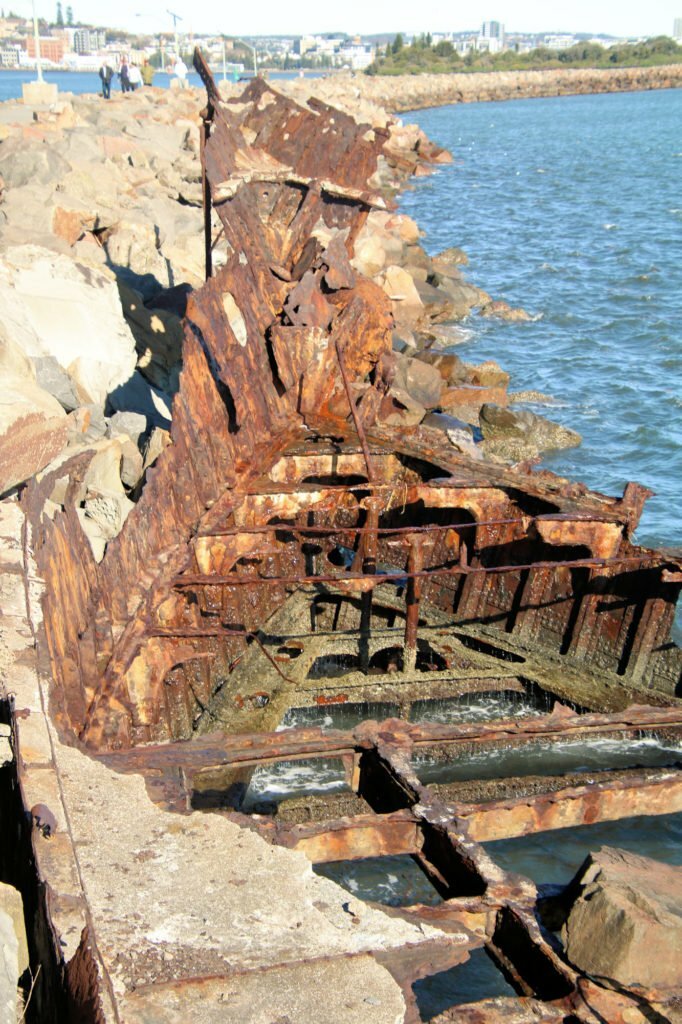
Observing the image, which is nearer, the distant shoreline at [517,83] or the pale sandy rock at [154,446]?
the pale sandy rock at [154,446]

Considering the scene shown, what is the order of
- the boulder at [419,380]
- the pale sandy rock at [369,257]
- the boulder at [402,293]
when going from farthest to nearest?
the pale sandy rock at [369,257], the boulder at [402,293], the boulder at [419,380]

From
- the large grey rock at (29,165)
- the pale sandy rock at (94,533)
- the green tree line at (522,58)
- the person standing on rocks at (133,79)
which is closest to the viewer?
the pale sandy rock at (94,533)

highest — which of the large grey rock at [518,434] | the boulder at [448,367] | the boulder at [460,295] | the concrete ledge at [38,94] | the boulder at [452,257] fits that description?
the concrete ledge at [38,94]

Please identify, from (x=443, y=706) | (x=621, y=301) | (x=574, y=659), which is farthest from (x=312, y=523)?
(x=621, y=301)

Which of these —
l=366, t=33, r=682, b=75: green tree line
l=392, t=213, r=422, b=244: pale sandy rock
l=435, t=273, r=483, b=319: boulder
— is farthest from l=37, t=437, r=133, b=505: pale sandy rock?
l=366, t=33, r=682, b=75: green tree line

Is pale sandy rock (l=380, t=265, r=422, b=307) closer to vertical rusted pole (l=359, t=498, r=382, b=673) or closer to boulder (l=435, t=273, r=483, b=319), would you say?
boulder (l=435, t=273, r=483, b=319)

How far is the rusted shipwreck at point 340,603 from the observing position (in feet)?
20.0

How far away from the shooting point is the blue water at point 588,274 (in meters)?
19.7

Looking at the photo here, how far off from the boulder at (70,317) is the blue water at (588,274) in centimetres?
751

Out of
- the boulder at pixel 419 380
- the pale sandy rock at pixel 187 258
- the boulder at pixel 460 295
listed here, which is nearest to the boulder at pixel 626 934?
the boulder at pixel 419 380

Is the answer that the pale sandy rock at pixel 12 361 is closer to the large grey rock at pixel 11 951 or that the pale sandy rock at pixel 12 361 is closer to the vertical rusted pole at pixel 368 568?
the vertical rusted pole at pixel 368 568

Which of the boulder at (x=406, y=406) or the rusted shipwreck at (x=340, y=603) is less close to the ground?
the rusted shipwreck at (x=340, y=603)

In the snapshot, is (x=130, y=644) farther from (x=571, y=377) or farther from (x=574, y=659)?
(x=571, y=377)

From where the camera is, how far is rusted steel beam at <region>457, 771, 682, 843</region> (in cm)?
601
